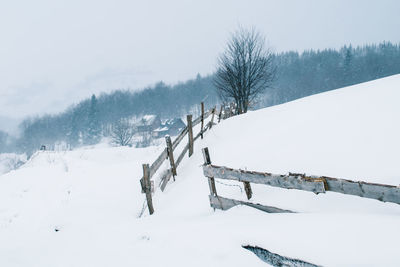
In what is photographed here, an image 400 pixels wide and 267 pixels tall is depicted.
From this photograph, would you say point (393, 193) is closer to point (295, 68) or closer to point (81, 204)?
point (81, 204)

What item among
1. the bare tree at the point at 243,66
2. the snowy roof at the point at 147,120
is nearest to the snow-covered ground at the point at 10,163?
the snowy roof at the point at 147,120

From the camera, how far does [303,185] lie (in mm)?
3639

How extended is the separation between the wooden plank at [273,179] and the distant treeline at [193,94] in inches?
3071

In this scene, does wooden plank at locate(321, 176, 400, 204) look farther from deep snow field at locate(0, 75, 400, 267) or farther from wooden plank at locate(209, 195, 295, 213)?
wooden plank at locate(209, 195, 295, 213)

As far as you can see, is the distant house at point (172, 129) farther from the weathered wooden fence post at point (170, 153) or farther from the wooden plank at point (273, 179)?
the wooden plank at point (273, 179)

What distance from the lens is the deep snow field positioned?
3.04 meters

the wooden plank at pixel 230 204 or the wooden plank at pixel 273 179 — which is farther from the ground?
the wooden plank at pixel 273 179

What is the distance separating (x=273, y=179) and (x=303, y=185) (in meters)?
0.46

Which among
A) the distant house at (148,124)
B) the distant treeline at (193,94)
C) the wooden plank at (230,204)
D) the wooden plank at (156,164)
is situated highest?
the distant treeline at (193,94)

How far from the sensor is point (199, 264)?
3.26 m

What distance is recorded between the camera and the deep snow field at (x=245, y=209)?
9.96ft

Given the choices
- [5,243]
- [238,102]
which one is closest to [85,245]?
[5,243]

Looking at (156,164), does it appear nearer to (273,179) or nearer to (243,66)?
(273,179)

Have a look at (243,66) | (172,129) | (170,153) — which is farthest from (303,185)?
(172,129)
